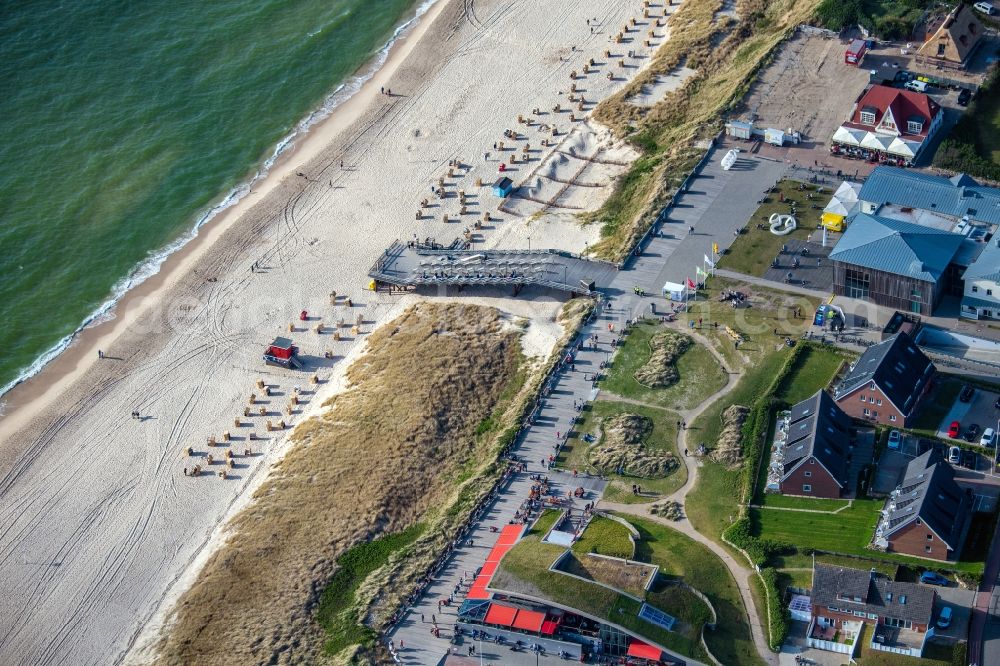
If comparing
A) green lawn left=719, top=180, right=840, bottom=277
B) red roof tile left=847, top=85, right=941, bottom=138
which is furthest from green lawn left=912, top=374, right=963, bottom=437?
red roof tile left=847, top=85, right=941, bottom=138

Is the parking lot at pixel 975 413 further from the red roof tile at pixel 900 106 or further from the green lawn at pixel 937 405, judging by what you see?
the red roof tile at pixel 900 106

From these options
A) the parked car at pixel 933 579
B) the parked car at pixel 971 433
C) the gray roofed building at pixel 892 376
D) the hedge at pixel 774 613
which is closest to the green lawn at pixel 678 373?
the gray roofed building at pixel 892 376

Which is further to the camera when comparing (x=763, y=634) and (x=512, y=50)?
(x=512, y=50)

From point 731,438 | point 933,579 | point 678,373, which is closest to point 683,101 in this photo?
point 678,373

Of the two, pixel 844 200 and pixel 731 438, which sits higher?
pixel 844 200

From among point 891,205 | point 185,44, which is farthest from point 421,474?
point 185,44

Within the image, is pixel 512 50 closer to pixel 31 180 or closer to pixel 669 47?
pixel 669 47

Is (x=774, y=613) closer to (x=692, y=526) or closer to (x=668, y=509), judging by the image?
(x=692, y=526)
